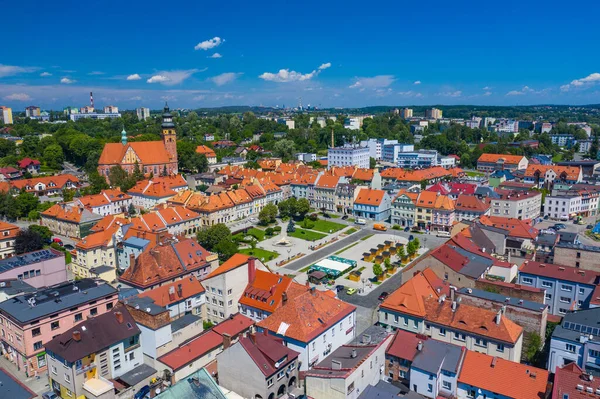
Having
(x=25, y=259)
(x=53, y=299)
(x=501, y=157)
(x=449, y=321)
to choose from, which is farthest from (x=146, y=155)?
(x=501, y=157)

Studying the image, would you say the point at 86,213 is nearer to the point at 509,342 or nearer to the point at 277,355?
the point at 277,355

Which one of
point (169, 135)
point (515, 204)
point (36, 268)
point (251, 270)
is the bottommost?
point (36, 268)

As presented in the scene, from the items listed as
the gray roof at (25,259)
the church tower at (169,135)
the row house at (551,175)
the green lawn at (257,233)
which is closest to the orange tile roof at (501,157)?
the row house at (551,175)

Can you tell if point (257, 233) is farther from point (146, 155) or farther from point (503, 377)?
point (503, 377)

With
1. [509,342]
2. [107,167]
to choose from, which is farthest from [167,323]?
[107,167]

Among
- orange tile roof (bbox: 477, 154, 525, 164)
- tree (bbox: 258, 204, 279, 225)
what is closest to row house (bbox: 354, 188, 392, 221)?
tree (bbox: 258, 204, 279, 225)

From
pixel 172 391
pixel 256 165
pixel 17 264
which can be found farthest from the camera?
pixel 256 165
